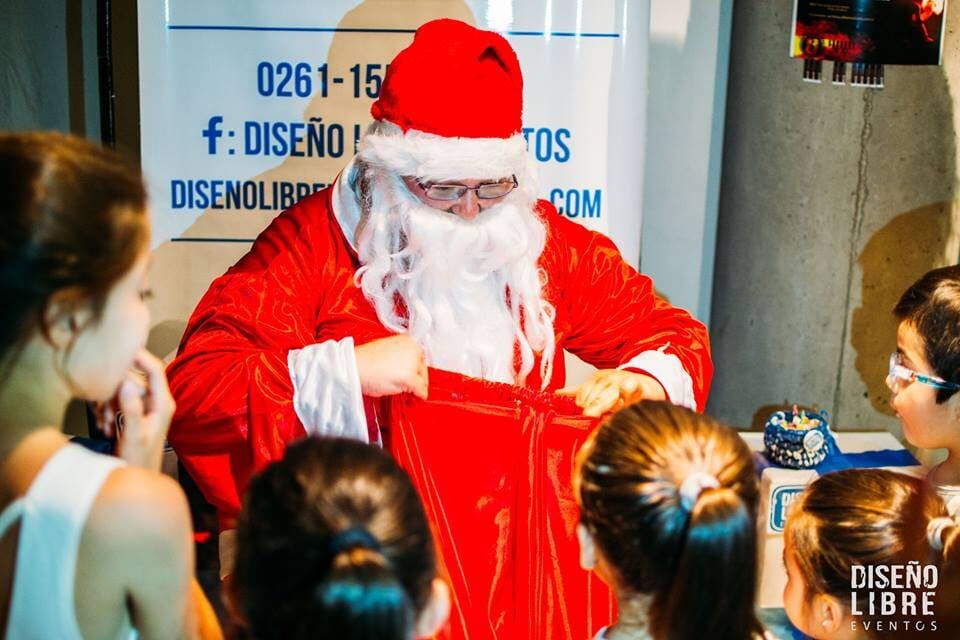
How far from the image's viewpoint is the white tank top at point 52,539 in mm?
1512

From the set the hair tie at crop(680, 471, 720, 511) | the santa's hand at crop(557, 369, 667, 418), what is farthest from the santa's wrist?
the hair tie at crop(680, 471, 720, 511)

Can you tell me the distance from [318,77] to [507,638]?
208cm

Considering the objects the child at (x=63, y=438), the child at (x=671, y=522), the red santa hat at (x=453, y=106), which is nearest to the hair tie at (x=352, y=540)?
the child at (x=63, y=438)

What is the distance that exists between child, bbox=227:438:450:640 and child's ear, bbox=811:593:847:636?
88 centimetres

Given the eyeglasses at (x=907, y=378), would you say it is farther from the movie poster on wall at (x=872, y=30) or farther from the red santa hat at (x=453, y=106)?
the movie poster on wall at (x=872, y=30)

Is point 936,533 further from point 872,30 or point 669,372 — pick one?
point 872,30

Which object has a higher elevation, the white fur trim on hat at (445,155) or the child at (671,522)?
the white fur trim on hat at (445,155)

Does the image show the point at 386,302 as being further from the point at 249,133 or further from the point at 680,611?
the point at 680,611

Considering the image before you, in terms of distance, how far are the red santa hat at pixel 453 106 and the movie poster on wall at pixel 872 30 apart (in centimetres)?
175

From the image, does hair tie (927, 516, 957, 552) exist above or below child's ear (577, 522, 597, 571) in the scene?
below

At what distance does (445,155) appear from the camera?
9.65 ft

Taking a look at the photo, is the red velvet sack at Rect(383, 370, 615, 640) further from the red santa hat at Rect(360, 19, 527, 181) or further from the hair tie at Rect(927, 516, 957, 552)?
the hair tie at Rect(927, 516, 957, 552)

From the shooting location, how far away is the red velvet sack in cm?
267

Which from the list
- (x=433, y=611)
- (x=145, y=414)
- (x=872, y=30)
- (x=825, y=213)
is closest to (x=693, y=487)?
(x=433, y=611)
